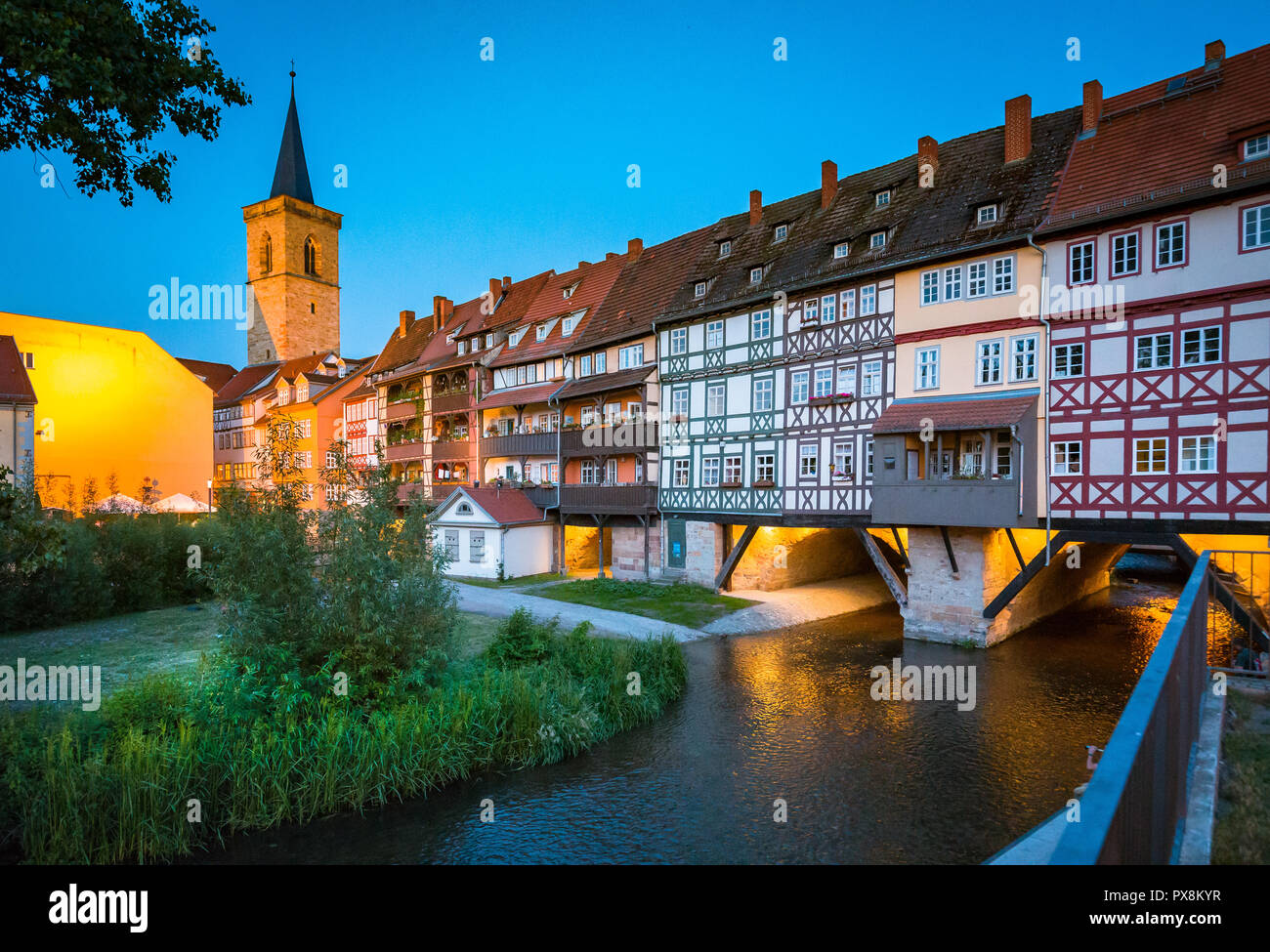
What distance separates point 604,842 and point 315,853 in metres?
3.58

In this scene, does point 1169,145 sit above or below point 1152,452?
above

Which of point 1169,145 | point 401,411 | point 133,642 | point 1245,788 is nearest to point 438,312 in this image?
point 401,411

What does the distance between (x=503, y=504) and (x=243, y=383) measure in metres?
43.4

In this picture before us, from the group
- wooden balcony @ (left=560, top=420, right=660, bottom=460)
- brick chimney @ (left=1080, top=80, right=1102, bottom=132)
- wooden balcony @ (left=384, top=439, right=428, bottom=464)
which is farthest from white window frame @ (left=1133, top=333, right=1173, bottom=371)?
wooden balcony @ (left=384, top=439, right=428, bottom=464)

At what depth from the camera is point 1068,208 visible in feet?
56.0

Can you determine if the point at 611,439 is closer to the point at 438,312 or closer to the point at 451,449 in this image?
the point at 451,449

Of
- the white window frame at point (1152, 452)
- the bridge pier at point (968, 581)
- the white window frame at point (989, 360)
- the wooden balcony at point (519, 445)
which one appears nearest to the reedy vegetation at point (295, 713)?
the bridge pier at point (968, 581)

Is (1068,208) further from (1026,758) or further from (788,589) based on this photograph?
(788,589)

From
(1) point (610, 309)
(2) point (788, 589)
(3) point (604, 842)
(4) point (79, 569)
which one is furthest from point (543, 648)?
(1) point (610, 309)

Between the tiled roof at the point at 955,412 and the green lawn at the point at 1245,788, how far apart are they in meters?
10.3

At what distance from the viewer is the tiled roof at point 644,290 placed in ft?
91.7

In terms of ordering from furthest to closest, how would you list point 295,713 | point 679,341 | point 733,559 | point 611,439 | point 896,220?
1. point 611,439
2. point 679,341
3. point 733,559
4. point 896,220
5. point 295,713

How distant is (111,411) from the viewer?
123 ft

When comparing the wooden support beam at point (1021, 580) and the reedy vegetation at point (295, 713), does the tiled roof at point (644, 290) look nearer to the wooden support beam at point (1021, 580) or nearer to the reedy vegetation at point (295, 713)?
the wooden support beam at point (1021, 580)
